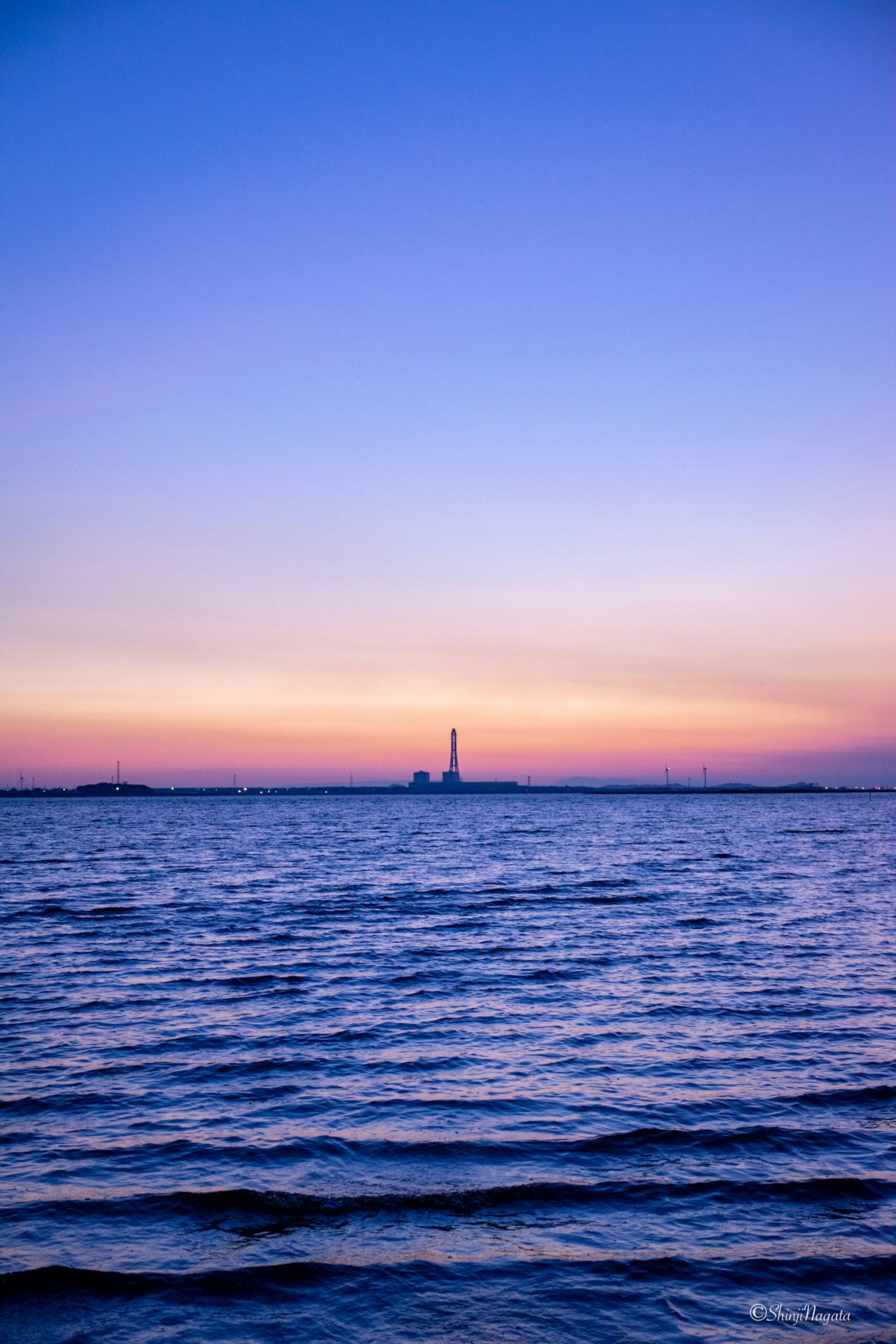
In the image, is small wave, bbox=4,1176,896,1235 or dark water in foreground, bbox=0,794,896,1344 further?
small wave, bbox=4,1176,896,1235

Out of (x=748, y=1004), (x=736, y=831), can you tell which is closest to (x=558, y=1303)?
(x=748, y=1004)

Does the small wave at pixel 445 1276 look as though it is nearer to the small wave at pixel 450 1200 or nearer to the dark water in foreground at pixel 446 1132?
the dark water in foreground at pixel 446 1132

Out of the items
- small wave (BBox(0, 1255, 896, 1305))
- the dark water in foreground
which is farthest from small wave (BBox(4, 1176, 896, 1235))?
small wave (BBox(0, 1255, 896, 1305))

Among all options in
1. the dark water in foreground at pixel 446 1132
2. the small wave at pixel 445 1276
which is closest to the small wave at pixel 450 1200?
the dark water in foreground at pixel 446 1132

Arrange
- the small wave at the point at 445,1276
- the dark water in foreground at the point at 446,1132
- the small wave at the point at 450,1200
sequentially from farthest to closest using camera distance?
the small wave at the point at 450,1200, the small wave at the point at 445,1276, the dark water in foreground at the point at 446,1132

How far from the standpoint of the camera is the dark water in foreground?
793cm

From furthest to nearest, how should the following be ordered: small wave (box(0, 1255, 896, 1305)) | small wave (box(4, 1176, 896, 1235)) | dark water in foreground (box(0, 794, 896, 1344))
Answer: small wave (box(4, 1176, 896, 1235)) → small wave (box(0, 1255, 896, 1305)) → dark water in foreground (box(0, 794, 896, 1344))

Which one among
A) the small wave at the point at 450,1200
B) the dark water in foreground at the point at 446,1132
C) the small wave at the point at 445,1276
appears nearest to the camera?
the dark water in foreground at the point at 446,1132

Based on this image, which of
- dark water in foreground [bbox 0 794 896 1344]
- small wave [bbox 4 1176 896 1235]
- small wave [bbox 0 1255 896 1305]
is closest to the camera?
dark water in foreground [bbox 0 794 896 1344]

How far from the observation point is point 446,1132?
1178 centimetres

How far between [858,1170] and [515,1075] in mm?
4987

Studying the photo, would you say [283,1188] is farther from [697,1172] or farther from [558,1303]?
[697,1172]

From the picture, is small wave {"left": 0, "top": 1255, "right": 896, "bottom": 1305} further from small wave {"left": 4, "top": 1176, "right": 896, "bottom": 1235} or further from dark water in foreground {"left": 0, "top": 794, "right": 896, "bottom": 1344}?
small wave {"left": 4, "top": 1176, "right": 896, "bottom": 1235}

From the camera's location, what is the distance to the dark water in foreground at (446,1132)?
7.93 metres
